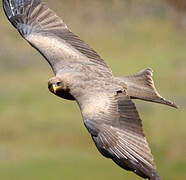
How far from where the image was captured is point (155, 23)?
30.2 meters

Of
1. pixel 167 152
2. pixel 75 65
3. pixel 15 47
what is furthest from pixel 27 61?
pixel 75 65

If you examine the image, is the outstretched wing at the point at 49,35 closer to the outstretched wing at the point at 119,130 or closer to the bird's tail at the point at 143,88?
the bird's tail at the point at 143,88

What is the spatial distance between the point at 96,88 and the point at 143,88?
78 centimetres

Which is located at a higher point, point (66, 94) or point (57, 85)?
point (57, 85)

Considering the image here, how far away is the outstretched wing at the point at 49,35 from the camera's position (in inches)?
501

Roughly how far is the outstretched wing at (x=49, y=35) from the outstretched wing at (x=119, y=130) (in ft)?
3.11

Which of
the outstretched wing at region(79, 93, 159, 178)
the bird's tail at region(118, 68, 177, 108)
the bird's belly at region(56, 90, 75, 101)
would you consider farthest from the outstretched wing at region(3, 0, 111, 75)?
the outstretched wing at region(79, 93, 159, 178)

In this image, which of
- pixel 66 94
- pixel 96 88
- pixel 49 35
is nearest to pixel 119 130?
pixel 96 88

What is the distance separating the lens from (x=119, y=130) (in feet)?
36.2

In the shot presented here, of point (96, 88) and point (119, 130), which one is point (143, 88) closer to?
point (96, 88)

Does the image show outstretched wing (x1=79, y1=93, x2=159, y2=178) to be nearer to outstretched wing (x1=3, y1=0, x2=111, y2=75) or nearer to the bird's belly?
the bird's belly

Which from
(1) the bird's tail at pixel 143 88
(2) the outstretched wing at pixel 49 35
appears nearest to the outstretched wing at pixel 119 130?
(1) the bird's tail at pixel 143 88

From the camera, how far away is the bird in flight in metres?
10.8

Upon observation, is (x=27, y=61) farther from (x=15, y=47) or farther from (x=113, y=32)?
(x=113, y=32)
